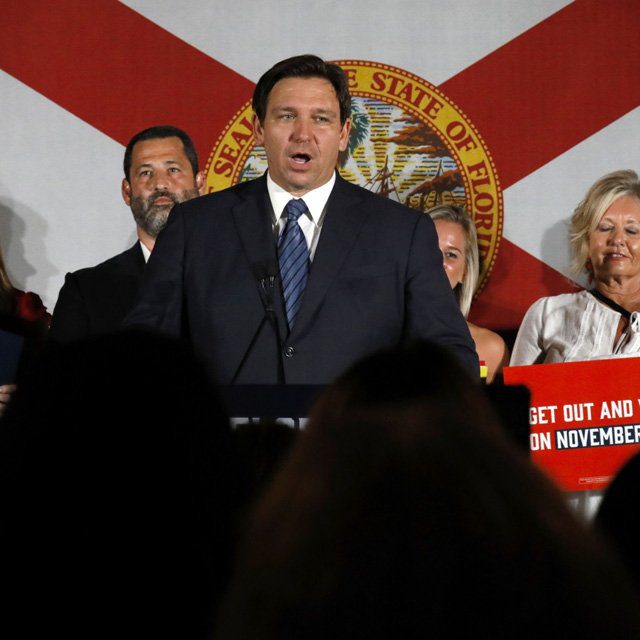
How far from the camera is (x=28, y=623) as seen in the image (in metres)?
0.83

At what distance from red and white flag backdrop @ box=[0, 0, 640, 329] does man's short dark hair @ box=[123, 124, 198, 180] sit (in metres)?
0.19

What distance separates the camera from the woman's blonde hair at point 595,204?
3727mm

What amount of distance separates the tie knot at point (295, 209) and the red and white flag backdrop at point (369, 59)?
1.77 metres

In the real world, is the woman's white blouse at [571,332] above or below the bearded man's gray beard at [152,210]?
below

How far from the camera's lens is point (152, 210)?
3834 mm

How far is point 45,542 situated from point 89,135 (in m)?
3.52

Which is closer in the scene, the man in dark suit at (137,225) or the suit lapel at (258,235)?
the suit lapel at (258,235)

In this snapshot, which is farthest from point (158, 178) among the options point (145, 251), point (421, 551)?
point (421, 551)

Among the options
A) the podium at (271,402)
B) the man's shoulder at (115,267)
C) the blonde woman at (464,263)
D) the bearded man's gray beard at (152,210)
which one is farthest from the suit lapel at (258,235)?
the blonde woman at (464,263)

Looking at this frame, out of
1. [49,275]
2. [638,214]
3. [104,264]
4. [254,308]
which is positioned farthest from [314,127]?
[49,275]

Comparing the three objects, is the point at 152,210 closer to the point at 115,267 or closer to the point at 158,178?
the point at 158,178

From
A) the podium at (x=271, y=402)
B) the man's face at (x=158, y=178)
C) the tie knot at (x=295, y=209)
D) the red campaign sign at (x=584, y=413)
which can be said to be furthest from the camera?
the man's face at (x=158, y=178)

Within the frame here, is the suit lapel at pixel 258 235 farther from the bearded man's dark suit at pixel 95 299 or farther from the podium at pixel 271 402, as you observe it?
the bearded man's dark suit at pixel 95 299

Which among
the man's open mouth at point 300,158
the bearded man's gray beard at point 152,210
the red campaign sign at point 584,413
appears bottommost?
the red campaign sign at point 584,413
